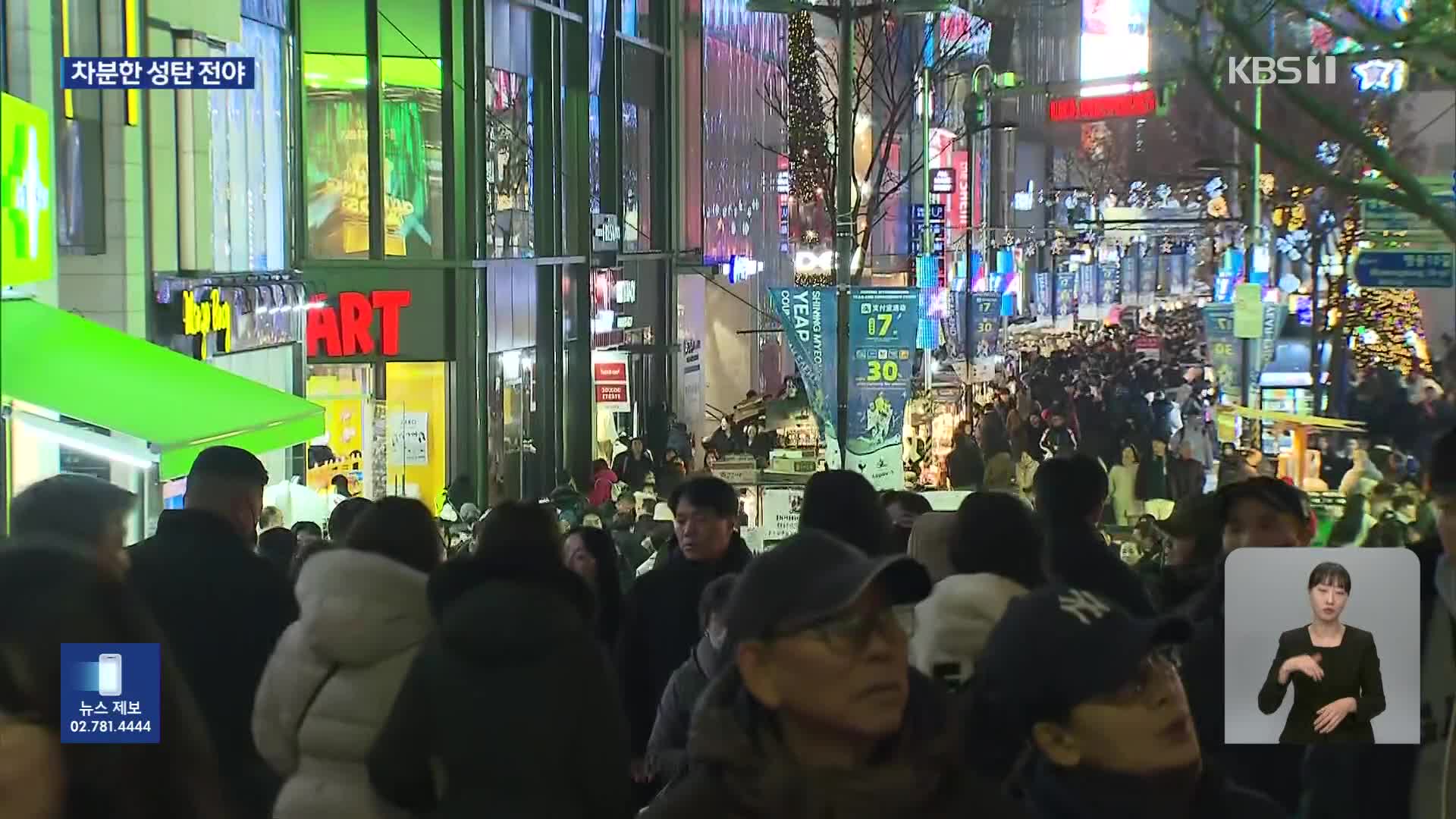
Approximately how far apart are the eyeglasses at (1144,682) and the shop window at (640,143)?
892 inches

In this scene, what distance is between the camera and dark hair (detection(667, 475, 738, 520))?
5844 millimetres

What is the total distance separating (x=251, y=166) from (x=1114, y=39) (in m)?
7.41

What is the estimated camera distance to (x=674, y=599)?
5.86m

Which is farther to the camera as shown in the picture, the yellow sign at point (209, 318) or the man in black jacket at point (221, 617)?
the yellow sign at point (209, 318)

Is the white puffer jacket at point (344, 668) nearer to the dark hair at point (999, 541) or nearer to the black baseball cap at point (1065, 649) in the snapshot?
the dark hair at point (999, 541)

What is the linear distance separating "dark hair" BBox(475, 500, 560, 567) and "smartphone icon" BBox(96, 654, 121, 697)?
2.87 feet

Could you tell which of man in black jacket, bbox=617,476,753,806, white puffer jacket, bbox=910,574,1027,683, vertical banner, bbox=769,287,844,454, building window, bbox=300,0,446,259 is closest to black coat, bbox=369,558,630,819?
white puffer jacket, bbox=910,574,1027,683

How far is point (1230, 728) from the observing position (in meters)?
4.54

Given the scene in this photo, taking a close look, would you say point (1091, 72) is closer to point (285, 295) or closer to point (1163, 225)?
point (285, 295)

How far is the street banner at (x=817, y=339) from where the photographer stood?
13047mm

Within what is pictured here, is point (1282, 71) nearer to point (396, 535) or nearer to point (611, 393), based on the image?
point (396, 535)

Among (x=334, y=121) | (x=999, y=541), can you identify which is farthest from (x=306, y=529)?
(x=334, y=121)

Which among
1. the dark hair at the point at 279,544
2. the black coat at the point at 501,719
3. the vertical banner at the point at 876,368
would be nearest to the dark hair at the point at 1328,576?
the black coat at the point at 501,719

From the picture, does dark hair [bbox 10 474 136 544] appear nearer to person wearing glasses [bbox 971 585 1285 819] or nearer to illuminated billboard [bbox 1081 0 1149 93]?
person wearing glasses [bbox 971 585 1285 819]
